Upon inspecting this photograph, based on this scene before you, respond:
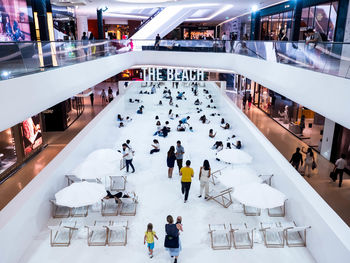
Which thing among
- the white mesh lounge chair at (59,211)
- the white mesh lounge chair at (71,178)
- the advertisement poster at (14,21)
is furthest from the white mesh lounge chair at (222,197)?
the advertisement poster at (14,21)

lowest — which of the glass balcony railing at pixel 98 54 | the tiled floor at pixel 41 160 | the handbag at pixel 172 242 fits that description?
the tiled floor at pixel 41 160

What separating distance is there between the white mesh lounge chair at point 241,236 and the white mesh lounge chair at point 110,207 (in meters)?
3.30

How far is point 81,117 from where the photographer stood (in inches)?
882

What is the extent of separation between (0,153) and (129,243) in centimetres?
822

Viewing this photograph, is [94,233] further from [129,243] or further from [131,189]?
[131,189]

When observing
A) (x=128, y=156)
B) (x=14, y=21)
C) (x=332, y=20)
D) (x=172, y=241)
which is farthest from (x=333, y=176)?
(x=14, y=21)

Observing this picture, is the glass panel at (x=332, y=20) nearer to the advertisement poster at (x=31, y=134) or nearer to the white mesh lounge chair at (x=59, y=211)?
the white mesh lounge chair at (x=59, y=211)

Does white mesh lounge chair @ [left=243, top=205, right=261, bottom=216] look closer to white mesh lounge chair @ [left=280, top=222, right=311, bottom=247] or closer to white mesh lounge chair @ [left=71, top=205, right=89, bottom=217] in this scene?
white mesh lounge chair @ [left=280, top=222, right=311, bottom=247]

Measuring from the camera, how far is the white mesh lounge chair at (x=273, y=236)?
773 centimetres

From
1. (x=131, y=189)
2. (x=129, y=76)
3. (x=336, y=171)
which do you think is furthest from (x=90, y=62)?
(x=129, y=76)

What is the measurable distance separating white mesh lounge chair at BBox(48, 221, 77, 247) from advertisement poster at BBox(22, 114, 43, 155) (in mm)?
7755

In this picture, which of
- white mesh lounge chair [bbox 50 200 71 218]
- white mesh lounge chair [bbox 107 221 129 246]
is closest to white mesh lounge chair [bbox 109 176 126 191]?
white mesh lounge chair [bbox 50 200 71 218]

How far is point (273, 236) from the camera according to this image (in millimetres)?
7969

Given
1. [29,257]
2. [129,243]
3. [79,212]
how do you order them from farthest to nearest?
[79,212] → [129,243] → [29,257]
